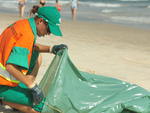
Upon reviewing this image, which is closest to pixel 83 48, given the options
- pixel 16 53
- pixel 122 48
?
pixel 122 48

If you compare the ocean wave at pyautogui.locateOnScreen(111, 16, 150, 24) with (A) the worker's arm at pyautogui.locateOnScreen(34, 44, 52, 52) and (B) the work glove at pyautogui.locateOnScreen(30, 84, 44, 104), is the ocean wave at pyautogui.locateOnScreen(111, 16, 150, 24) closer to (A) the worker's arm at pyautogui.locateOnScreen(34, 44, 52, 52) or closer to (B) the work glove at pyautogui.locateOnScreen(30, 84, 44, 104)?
(A) the worker's arm at pyautogui.locateOnScreen(34, 44, 52, 52)

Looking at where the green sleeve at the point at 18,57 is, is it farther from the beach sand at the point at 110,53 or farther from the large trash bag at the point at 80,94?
the beach sand at the point at 110,53

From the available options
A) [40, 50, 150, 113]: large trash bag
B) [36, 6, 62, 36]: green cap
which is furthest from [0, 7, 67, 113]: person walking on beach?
[40, 50, 150, 113]: large trash bag

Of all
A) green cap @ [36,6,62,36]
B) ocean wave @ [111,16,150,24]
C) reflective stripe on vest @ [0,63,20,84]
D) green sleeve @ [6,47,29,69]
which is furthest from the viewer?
ocean wave @ [111,16,150,24]

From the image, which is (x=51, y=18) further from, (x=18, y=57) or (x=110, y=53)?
(x=110, y=53)

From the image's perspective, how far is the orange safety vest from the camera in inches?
→ 152

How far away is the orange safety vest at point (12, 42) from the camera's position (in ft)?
12.7

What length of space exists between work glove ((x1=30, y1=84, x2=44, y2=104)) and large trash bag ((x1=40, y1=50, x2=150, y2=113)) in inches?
5.5

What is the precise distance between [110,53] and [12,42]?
493 cm

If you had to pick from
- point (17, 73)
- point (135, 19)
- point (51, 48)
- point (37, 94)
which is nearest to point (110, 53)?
point (51, 48)

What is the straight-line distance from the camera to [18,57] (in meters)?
3.81

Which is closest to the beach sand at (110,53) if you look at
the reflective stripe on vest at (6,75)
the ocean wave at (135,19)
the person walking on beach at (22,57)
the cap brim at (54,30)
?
the person walking on beach at (22,57)

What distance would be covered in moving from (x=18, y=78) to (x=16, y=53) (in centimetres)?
25

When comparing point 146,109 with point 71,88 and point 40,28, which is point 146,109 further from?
point 40,28
